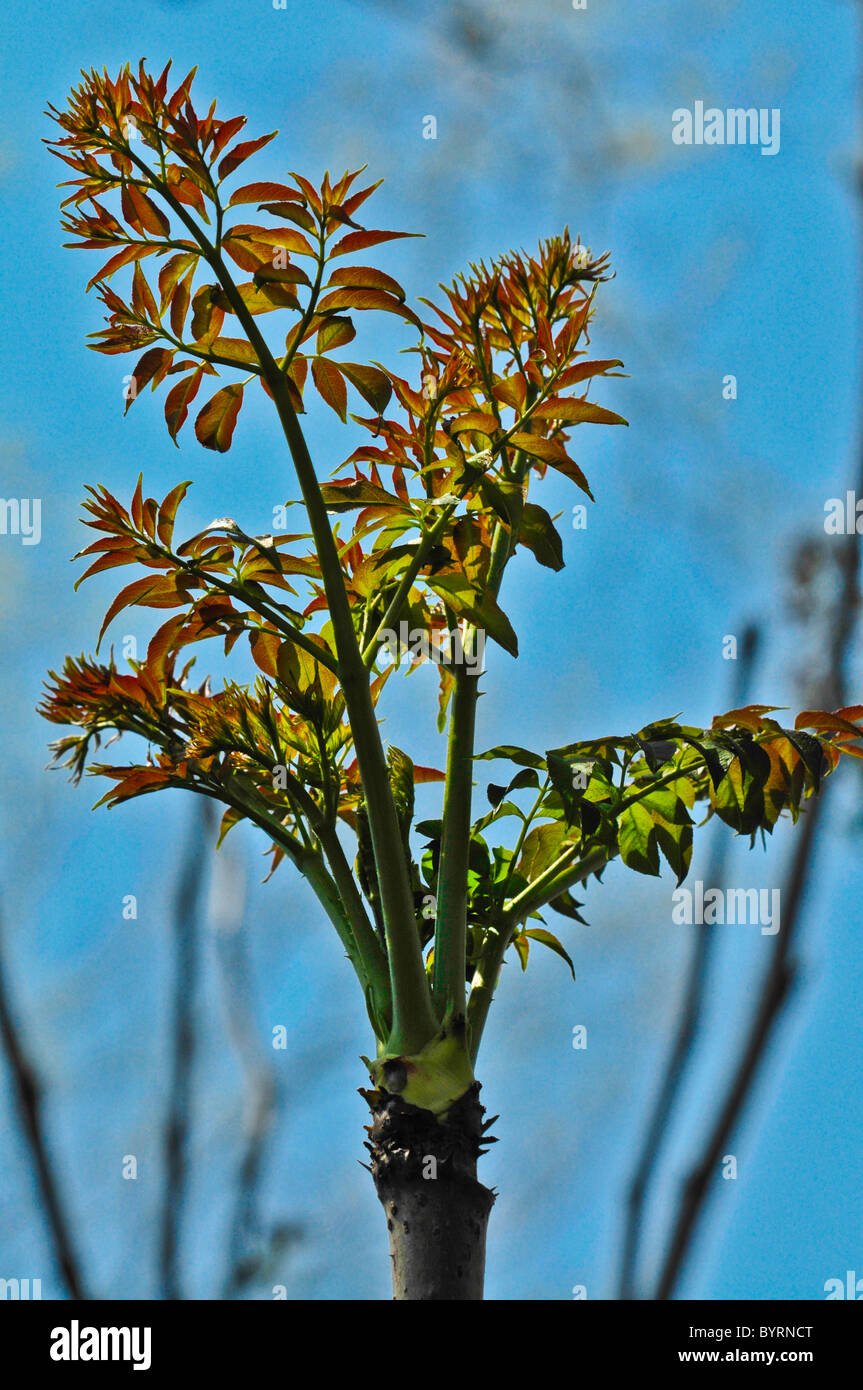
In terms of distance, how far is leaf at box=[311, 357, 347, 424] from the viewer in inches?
56.7

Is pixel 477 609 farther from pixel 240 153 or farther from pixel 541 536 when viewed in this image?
pixel 240 153

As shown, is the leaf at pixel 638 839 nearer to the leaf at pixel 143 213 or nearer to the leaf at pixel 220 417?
the leaf at pixel 220 417

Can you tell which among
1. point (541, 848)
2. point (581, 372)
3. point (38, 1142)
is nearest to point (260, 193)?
→ point (581, 372)

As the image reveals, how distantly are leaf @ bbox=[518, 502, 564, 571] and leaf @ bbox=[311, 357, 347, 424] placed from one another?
0.24 meters

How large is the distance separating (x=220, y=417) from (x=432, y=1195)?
→ 86cm

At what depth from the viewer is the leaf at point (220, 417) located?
144 centimetres

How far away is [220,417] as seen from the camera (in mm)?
1441

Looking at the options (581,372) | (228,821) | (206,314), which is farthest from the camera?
(228,821)

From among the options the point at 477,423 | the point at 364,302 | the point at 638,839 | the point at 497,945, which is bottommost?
the point at 497,945

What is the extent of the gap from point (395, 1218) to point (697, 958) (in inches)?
18.6

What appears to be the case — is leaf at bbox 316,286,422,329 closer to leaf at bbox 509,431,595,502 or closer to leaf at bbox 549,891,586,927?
leaf at bbox 509,431,595,502

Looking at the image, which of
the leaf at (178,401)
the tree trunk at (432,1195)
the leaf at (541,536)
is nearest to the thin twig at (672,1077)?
the tree trunk at (432,1195)
